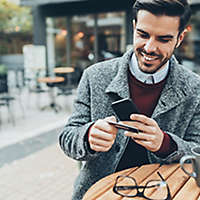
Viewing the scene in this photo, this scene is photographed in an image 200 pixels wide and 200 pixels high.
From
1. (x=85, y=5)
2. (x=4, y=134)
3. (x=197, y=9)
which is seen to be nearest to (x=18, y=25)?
(x=85, y=5)

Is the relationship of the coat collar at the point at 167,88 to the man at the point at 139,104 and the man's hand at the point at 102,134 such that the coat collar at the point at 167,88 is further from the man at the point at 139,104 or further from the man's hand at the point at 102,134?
the man's hand at the point at 102,134

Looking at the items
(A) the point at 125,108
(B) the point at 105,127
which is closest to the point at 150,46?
(A) the point at 125,108

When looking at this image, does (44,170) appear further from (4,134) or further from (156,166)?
(156,166)

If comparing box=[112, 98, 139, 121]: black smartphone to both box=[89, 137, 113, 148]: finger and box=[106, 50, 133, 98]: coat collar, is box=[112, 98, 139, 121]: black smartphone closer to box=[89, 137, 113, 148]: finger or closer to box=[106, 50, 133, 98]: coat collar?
box=[89, 137, 113, 148]: finger

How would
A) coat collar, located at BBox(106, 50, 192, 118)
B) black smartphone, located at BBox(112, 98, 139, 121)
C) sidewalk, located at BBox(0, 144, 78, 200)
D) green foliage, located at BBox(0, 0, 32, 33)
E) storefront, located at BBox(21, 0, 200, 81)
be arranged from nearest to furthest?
1. black smartphone, located at BBox(112, 98, 139, 121)
2. coat collar, located at BBox(106, 50, 192, 118)
3. sidewalk, located at BBox(0, 144, 78, 200)
4. storefront, located at BBox(21, 0, 200, 81)
5. green foliage, located at BBox(0, 0, 32, 33)

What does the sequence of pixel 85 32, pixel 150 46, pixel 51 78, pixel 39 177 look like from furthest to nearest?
pixel 85 32 → pixel 51 78 → pixel 39 177 → pixel 150 46

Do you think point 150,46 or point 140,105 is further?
point 140,105

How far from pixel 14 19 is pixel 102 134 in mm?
18680

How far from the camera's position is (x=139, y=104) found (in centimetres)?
150

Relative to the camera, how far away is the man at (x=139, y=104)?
1.26 meters

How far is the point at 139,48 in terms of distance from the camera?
4.14 feet

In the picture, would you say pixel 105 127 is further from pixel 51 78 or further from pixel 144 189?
pixel 51 78

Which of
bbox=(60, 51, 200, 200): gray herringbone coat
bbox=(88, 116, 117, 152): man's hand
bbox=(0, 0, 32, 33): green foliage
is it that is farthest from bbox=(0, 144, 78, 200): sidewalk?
bbox=(0, 0, 32, 33): green foliage

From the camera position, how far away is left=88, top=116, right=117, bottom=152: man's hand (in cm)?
114
